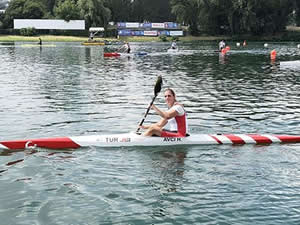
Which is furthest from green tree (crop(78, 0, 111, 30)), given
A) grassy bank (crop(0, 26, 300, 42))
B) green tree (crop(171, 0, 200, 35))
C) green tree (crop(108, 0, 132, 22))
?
green tree (crop(108, 0, 132, 22))

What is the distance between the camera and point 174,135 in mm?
14125

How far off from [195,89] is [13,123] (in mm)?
13457

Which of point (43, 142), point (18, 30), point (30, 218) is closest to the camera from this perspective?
point (30, 218)

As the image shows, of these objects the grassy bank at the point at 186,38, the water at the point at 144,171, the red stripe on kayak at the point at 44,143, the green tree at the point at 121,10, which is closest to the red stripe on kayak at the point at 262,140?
the water at the point at 144,171

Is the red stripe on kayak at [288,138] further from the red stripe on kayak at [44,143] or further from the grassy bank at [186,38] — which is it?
the grassy bank at [186,38]

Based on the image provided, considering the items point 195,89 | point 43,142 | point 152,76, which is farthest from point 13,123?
point 152,76

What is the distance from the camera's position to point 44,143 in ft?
45.6

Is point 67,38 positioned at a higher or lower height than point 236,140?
higher

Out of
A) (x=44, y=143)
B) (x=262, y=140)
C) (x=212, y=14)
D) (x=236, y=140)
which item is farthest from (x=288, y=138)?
(x=212, y=14)

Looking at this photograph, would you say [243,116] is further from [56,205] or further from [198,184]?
[56,205]

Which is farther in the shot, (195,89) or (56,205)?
(195,89)

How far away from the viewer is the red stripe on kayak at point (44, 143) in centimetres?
1375

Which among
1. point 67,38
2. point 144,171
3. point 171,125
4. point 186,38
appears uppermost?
point 67,38

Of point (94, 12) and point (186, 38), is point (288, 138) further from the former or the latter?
point (94, 12)
